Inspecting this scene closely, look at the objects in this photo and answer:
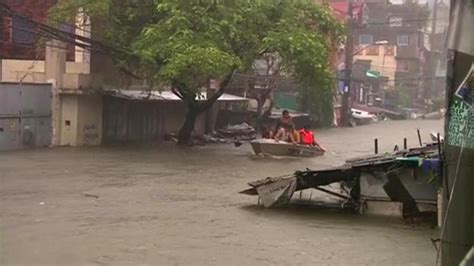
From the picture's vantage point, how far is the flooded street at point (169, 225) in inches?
353

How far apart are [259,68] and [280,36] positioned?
16.1m

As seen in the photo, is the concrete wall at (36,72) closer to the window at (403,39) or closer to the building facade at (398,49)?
the building facade at (398,49)

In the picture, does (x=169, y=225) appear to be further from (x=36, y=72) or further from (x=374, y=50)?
(x=374, y=50)

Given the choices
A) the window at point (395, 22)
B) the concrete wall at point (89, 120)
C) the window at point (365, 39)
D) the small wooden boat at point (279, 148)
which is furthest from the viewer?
the window at point (365, 39)

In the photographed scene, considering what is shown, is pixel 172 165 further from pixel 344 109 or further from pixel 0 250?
pixel 344 109

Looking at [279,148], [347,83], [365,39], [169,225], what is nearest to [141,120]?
[279,148]

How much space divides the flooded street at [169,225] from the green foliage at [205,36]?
441 cm

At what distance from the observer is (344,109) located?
2153 inches

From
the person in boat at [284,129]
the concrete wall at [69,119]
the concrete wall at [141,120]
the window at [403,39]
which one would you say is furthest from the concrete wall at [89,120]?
the window at [403,39]

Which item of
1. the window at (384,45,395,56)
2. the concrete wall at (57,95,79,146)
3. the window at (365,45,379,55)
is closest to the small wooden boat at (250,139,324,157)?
the concrete wall at (57,95,79,146)

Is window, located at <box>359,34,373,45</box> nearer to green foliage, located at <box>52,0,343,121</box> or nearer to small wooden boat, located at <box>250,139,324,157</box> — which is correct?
green foliage, located at <box>52,0,343,121</box>

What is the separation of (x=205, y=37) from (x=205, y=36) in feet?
0.11

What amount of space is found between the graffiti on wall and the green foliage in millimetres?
3013

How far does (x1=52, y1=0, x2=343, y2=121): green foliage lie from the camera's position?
2391cm
